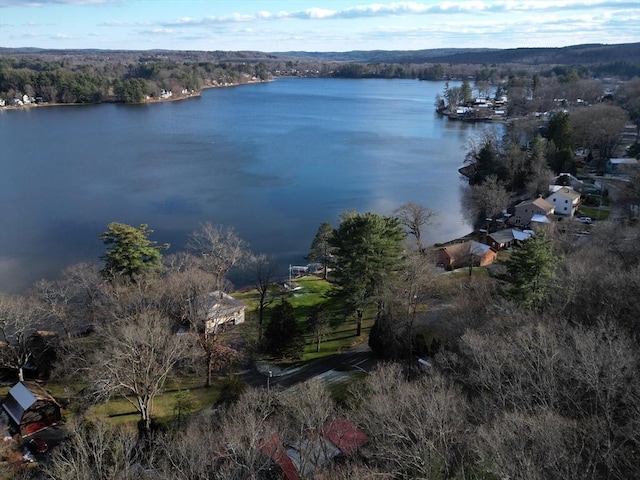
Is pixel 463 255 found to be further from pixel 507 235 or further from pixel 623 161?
pixel 623 161

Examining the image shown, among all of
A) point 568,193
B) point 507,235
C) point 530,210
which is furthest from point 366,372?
point 568,193

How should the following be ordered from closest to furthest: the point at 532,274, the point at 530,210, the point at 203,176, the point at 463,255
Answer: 1. the point at 532,274
2. the point at 463,255
3. the point at 530,210
4. the point at 203,176

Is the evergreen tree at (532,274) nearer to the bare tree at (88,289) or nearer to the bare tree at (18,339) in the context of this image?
the bare tree at (88,289)

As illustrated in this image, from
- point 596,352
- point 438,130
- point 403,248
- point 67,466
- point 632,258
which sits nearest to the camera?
point 67,466

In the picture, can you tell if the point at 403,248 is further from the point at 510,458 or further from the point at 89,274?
the point at 510,458

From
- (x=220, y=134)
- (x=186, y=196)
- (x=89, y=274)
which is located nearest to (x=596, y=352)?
(x=89, y=274)

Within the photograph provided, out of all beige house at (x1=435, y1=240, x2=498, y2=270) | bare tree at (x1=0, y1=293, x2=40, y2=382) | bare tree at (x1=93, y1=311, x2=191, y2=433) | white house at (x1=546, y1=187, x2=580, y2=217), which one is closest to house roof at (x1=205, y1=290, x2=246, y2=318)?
bare tree at (x1=93, y1=311, x2=191, y2=433)
